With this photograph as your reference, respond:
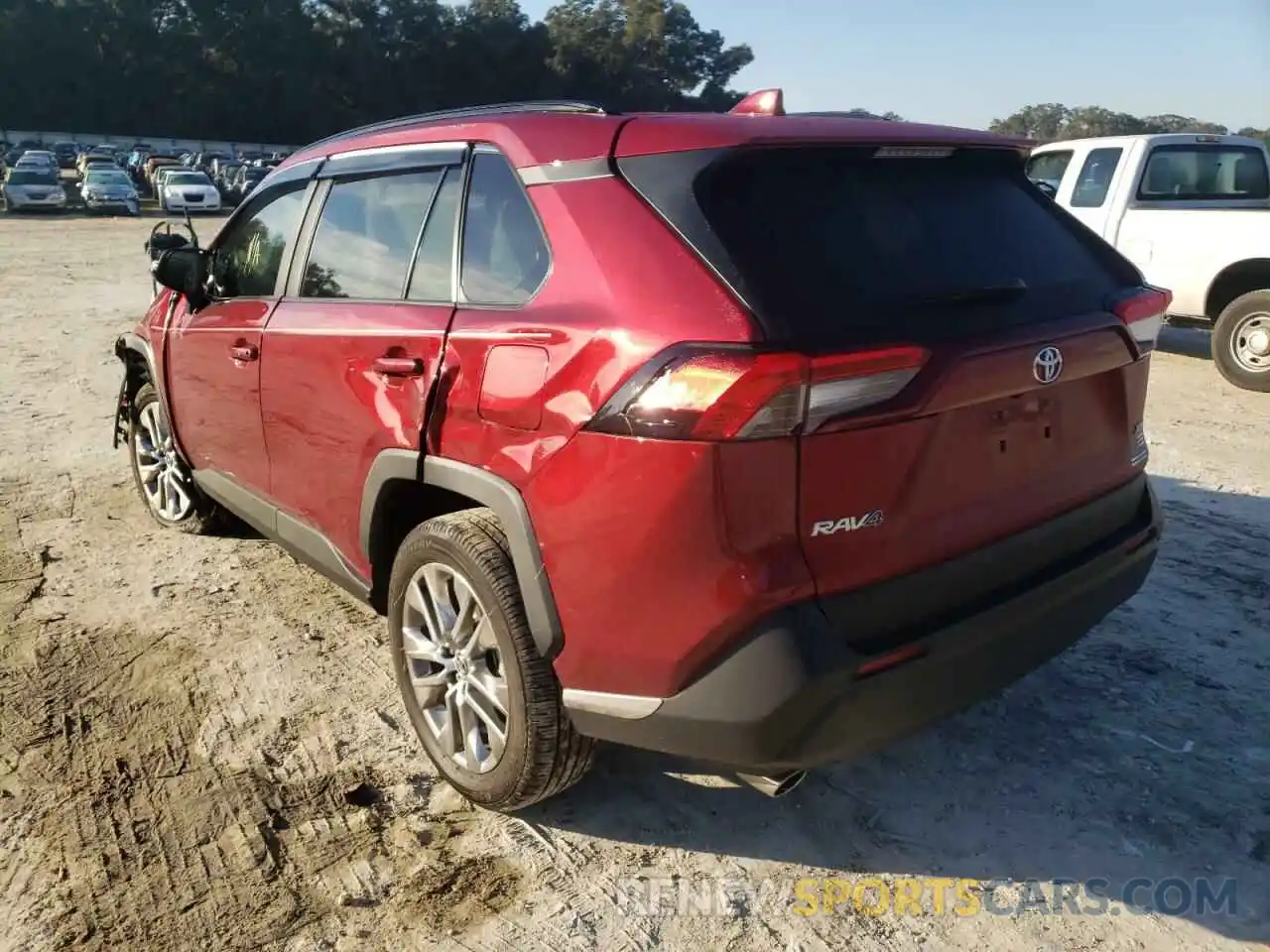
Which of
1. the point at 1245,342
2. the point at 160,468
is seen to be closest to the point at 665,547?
the point at 160,468

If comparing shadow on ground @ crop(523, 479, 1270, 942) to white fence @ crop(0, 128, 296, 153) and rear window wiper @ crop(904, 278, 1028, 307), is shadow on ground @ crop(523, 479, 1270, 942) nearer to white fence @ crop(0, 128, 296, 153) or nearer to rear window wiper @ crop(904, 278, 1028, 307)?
rear window wiper @ crop(904, 278, 1028, 307)

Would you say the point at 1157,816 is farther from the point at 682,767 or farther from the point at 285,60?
the point at 285,60

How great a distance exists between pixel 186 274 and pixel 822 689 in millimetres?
3328

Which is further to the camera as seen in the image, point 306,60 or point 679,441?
point 306,60

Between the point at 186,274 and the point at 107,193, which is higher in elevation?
the point at 107,193

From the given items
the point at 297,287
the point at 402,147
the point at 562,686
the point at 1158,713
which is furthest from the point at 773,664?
the point at 297,287

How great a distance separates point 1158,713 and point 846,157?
2101mm

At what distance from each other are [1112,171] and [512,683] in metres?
8.90

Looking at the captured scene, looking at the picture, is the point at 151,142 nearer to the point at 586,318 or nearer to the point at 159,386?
the point at 159,386

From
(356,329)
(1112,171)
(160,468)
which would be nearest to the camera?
(356,329)

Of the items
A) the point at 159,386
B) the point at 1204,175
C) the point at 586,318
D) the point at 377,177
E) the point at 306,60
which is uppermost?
the point at 306,60

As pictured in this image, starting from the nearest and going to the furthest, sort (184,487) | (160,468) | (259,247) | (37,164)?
1. (259,247)
2. (184,487)
3. (160,468)
4. (37,164)

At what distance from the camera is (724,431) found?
2057 mm

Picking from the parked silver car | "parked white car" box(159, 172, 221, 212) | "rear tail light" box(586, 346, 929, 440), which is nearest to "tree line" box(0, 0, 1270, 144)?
"parked white car" box(159, 172, 221, 212)
